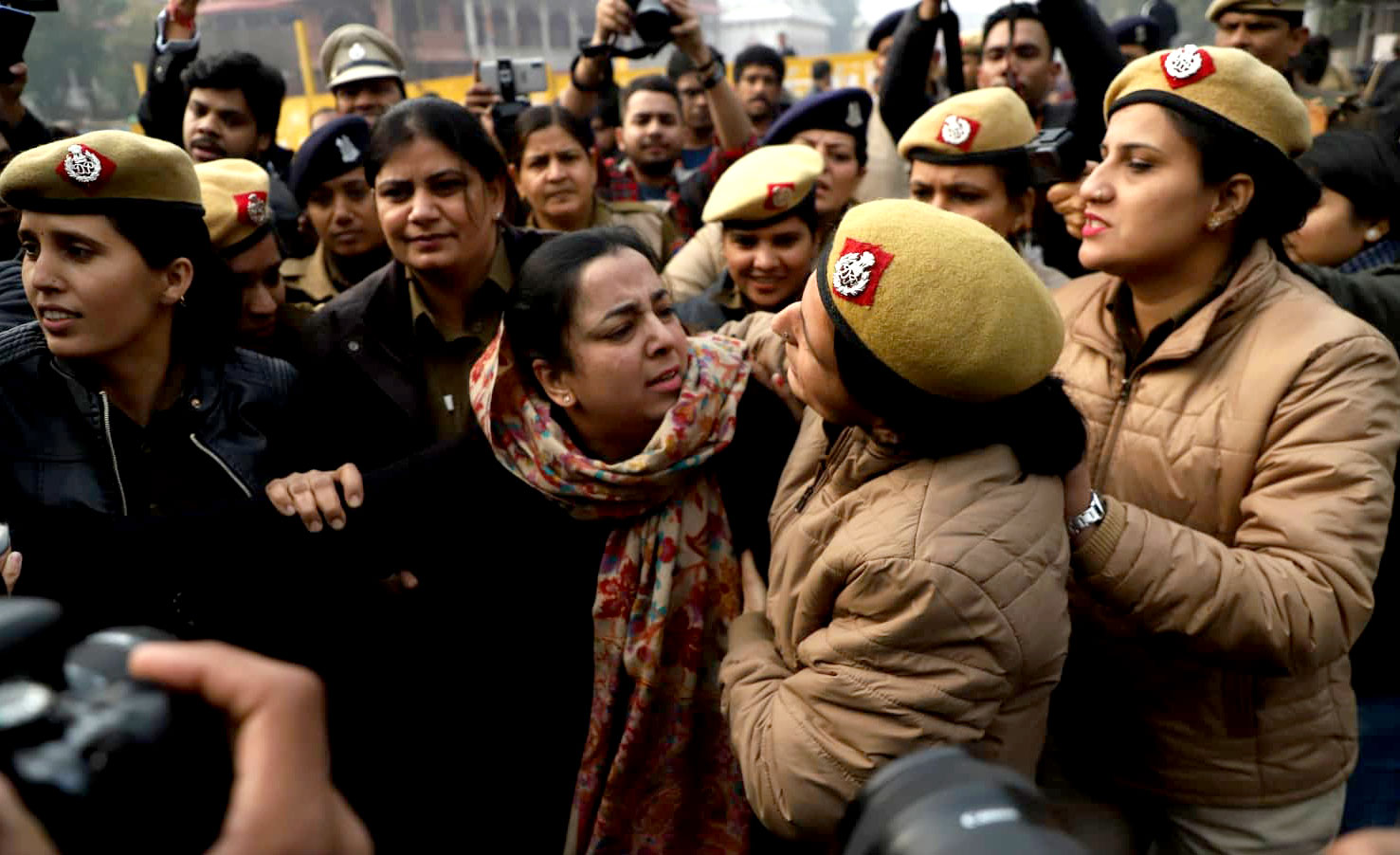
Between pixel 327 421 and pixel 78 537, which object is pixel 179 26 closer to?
pixel 327 421

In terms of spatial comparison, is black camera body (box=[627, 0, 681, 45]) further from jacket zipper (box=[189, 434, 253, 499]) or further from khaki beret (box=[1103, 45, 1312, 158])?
jacket zipper (box=[189, 434, 253, 499])

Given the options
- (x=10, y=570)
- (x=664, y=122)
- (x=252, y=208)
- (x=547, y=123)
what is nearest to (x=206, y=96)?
(x=547, y=123)

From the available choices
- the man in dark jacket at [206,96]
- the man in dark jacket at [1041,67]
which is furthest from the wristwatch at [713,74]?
the man in dark jacket at [206,96]

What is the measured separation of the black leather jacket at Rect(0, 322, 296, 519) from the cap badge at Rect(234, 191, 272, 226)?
2.00ft

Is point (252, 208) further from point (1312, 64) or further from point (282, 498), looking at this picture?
point (1312, 64)

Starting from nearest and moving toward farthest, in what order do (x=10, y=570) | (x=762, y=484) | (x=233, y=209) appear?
(x=10, y=570) < (x=762, y=484) < (x=233, y=209)

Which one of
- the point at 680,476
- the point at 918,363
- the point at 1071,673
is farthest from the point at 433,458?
the point at 1071,673

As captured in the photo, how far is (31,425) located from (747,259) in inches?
76.7

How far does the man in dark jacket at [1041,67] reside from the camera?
2930 mm

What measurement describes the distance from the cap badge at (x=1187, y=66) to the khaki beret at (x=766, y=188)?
4.20 feet

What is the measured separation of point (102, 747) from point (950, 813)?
55 centimetres

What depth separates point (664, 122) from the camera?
5152 millimetres

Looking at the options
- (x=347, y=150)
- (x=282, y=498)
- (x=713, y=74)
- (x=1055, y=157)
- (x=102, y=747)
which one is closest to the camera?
(x=102, y=747)

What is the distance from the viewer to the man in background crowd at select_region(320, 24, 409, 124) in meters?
4.69
